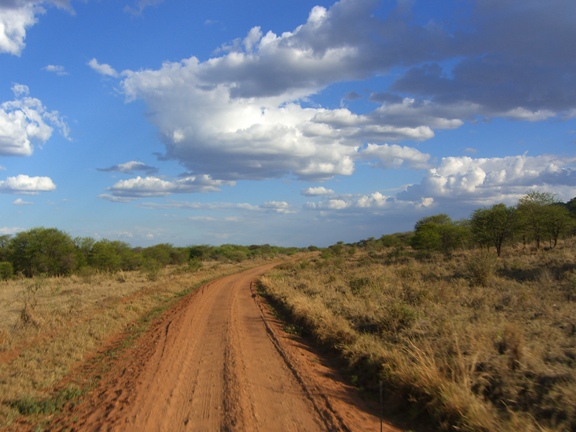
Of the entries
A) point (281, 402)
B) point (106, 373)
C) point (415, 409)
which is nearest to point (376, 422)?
point (415, 409)

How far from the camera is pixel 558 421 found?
5.14 m

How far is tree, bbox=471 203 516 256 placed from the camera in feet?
109

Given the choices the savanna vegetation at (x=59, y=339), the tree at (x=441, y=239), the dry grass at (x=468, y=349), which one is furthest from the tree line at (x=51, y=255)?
the dry grass at (x=468, y=349)

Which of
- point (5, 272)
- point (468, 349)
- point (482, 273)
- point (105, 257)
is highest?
point (105, 257)

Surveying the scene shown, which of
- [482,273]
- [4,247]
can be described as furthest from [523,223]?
[4,247]

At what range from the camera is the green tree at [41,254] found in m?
40.5

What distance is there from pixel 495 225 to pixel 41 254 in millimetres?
40740

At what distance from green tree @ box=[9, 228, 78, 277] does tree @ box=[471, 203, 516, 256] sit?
37.3m

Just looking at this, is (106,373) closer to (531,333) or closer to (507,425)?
(507,425)

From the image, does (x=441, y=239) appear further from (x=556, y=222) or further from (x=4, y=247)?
(x=4, y=247)

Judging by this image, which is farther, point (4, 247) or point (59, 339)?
point (4, 247)

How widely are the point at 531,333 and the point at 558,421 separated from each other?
3421 mm

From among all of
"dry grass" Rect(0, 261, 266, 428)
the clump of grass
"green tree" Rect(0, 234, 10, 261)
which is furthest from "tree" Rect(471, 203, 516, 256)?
"green tree" Rect(0, 234, 10, 261)

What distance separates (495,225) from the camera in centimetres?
3369
